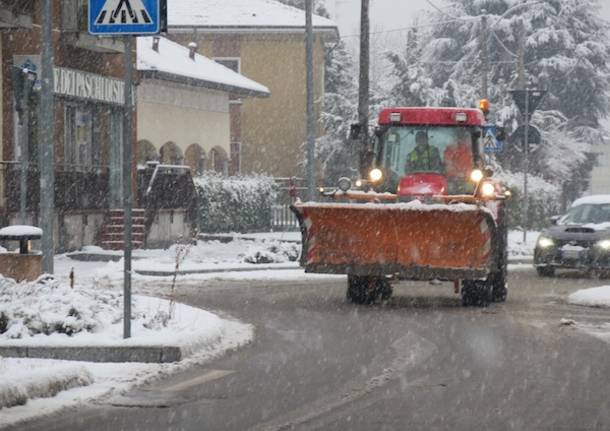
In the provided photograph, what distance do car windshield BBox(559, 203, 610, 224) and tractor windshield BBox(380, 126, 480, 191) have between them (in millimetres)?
7474

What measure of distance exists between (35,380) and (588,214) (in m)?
18.3

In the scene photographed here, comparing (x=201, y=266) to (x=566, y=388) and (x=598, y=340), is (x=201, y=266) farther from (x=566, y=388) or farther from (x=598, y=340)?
(x=566, y=388)

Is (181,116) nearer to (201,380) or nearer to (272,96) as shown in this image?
(272,96)

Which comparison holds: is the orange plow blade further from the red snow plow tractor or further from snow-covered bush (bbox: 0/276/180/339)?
snow-covered bush (bbox: 0/276/180/339)

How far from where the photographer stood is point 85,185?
31500 millimetres

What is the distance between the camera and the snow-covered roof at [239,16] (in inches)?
2170

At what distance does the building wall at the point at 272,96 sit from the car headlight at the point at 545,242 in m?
31.1

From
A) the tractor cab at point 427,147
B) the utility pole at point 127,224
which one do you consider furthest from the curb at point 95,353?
the tractor cab at point 427,147

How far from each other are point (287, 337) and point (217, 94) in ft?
101

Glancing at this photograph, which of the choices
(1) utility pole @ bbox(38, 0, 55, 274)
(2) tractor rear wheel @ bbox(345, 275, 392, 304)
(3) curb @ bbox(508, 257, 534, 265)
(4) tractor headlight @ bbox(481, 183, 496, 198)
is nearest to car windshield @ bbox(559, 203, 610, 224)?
(3) curb @ bbox(508, 257, 534, 265)

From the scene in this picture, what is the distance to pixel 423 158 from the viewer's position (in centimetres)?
1966

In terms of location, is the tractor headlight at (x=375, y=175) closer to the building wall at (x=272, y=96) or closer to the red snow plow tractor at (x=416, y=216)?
the red snow plow tractor at (x=416, y=216)

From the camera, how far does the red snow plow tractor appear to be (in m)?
17.7

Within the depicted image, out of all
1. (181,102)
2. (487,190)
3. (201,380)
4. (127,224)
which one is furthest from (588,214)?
(181,102)
